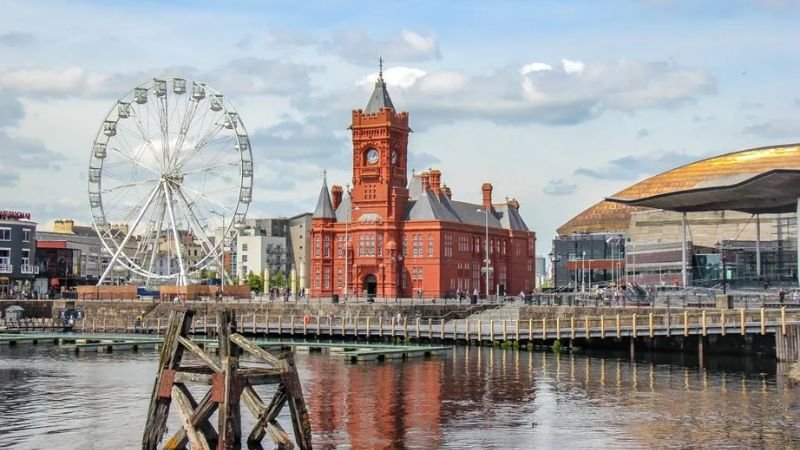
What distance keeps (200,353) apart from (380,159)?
3336 inches

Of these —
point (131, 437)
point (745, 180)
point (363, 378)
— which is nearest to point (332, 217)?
point (745, 180)

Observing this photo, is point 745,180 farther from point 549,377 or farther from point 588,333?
point 549,377

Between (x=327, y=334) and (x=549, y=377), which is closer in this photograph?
(x=549, y=377)

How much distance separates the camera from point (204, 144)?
10056 centimetres

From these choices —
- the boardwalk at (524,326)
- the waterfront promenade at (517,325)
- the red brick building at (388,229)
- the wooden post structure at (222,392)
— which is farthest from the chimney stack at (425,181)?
the wooden post structure at (222,392)

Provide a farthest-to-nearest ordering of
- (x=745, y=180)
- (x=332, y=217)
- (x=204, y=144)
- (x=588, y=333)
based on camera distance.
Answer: (x=332, y=217) → (x=204, y=144) → (x=745, y=180) → (x=588, y=333)

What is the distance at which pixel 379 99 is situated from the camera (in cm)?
11831

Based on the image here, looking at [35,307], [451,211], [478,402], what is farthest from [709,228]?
[478,402]

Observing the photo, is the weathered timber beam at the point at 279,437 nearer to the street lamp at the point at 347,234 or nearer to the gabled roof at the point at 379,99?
the street lamp at the point at 347,234

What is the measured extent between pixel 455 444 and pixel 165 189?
6896 cm

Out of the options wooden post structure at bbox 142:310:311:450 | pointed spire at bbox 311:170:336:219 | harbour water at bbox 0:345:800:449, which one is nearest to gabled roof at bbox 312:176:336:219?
pointed spire at bbox 311:170:336:219

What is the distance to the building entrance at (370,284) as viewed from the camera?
4453 inches

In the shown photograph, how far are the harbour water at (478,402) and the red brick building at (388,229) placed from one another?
42.1 meters

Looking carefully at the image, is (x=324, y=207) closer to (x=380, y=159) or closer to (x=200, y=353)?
(x=380, y=159)
